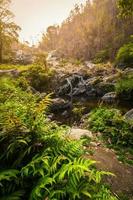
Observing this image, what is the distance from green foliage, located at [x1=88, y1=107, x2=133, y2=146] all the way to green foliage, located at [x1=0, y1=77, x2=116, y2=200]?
5604mm

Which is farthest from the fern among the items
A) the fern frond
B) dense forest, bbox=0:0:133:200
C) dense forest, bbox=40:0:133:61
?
dense forest, bbox=40:0:133:61

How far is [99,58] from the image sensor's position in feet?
184

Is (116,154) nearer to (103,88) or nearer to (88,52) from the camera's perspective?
(103,88)

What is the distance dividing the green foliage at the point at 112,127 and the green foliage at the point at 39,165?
5.60 m

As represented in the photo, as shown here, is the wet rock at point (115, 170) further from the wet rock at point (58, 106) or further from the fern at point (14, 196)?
the wet rock at point (58, 106)

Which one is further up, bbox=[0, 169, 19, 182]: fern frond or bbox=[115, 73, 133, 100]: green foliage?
bbox=[0, 169, 19, 182]: fern frond

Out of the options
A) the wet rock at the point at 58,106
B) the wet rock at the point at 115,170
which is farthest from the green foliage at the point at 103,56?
the wet rock at the point at 115,170

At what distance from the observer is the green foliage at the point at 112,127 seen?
983 centimetres

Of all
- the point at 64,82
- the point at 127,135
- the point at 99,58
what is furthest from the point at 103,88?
the point at 99,58

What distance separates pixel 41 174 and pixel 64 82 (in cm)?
2628

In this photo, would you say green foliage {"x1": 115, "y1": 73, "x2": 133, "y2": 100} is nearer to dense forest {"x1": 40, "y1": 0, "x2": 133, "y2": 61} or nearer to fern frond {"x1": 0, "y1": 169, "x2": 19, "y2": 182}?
fern frond {"x1": 0, "y1": 169, "x2": 19, "y2": 182}

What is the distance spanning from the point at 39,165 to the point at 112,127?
6989 millimetres

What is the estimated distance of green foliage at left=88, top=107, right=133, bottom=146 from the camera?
9.83 meters

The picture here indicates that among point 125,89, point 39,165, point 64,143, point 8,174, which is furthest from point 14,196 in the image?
point 125,89
